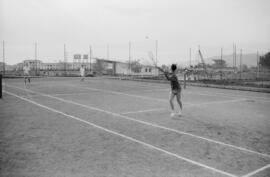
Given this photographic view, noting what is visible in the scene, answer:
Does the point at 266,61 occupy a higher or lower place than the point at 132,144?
higher

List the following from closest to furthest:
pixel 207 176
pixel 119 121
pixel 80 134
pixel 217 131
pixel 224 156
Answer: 1. pixel 207 176
2. pixel 224 156
3. pixel 80 134
4. pixel 217 131
5. pixel 119 121

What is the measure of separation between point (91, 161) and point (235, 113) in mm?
7520

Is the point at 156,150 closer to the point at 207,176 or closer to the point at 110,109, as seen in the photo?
the point at 207,176

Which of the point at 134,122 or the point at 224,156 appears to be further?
the point at 134,122

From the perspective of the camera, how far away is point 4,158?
522cm

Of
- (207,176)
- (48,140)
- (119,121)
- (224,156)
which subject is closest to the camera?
(207,176)

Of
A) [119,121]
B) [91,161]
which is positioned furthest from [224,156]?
[119,121]

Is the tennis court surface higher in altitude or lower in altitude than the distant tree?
lower

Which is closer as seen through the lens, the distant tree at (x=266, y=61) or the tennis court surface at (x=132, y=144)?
the tennis court surface at (x=132, y=144)

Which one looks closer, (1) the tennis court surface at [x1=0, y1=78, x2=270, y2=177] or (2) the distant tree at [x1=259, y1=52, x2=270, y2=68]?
(1) the tennis court surface at [x1=0, y1=78, x2=270, y2=177]

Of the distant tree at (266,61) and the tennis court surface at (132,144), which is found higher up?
the distant tree at (266,61)

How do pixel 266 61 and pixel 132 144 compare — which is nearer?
pixel 132 144

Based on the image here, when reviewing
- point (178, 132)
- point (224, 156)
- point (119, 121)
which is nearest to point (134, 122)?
point (119, 121)

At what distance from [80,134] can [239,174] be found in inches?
155
